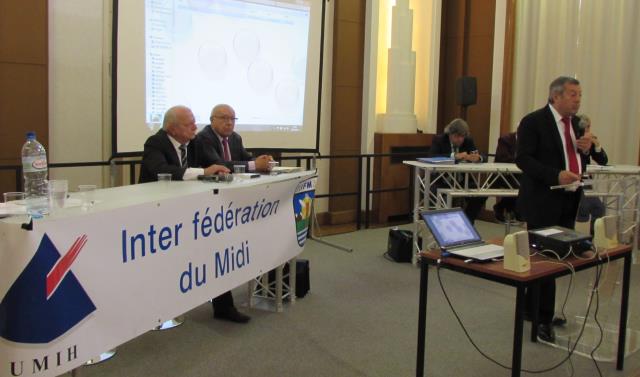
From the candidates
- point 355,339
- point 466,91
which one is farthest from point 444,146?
point 355,339

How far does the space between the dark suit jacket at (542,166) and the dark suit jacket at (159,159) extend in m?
1.95

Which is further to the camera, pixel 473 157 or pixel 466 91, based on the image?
pixel 466 91

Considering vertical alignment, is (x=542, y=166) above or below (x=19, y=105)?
below

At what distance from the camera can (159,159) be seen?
10.4ft

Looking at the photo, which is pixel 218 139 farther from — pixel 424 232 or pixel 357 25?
pixel 357 25

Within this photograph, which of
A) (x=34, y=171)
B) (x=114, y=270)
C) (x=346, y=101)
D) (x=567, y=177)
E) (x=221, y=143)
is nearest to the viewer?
(x=114, y=270)

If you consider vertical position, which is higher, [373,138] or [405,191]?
[373,138]

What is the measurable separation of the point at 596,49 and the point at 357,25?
2.64 metres

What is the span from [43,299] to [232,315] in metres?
1.73

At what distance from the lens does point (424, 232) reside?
15.5 feet

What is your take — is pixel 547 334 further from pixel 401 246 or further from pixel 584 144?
pixel 401 246

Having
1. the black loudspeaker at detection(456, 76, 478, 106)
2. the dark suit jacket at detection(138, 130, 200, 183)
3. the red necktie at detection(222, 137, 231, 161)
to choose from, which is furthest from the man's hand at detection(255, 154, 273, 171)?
the black loudspeaker at detection(456, 76, 478, 106)

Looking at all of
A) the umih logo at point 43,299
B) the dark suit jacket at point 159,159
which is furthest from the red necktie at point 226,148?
the umih logo at point 43,299

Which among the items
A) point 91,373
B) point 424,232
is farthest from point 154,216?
point 424,232
